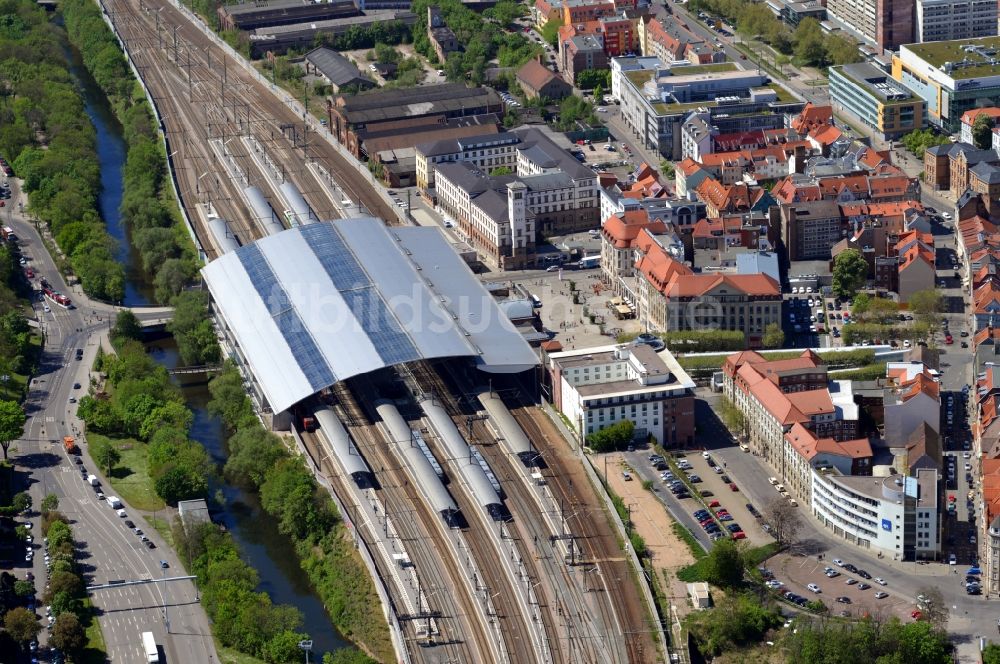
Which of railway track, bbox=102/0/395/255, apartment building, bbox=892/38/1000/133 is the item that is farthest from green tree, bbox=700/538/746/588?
apartment building, bbox=892/38/1000/133

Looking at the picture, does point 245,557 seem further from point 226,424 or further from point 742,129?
point 742,129

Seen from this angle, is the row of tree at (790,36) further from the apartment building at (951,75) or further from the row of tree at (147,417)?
the row of tree at (147,417)

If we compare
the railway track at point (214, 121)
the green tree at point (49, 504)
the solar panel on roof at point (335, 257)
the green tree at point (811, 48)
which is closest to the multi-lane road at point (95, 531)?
the green tree at point (49, 504)

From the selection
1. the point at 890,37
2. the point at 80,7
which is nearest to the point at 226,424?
the point at 890,37

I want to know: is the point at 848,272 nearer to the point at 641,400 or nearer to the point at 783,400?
the point at 783,400

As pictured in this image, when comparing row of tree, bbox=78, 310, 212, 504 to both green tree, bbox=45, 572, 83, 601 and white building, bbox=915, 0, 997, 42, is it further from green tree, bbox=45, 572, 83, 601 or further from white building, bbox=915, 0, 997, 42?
white building, bbox=915, 0, 997, 42
